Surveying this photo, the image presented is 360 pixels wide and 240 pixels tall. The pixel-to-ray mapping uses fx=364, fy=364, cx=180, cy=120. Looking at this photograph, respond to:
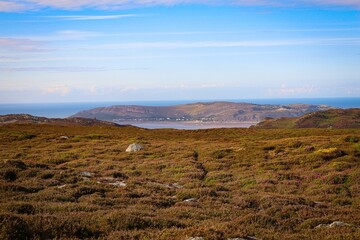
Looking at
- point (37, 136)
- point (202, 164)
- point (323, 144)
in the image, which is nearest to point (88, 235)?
point (202, 164)

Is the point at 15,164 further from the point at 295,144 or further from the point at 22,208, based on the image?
the point at 295,144

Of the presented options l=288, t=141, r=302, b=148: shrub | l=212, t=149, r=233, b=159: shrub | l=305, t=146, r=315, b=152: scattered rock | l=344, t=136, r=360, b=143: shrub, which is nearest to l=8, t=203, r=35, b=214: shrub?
l=212, t=149, r=233, b=159: shrub

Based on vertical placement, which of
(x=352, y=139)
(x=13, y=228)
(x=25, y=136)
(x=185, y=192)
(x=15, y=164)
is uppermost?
(x=13, y=228)

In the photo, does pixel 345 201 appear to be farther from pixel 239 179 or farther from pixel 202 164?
pixel 202 164

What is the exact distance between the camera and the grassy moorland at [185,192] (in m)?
11.8

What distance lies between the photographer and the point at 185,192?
71.3ft

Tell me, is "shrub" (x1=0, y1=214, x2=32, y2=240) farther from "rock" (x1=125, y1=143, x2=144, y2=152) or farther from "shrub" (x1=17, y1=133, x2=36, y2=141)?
"shrub" (x1=17, y1=133, x2=36, y2=141)

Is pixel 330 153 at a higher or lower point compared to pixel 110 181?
higher

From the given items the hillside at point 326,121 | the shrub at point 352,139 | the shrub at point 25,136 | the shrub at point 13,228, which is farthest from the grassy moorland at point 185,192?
the hillside at point 326,121

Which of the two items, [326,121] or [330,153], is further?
[326,121]

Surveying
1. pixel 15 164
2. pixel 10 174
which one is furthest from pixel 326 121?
pixel 10 174

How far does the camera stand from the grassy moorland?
11768 mm

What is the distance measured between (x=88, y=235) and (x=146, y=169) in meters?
23.8

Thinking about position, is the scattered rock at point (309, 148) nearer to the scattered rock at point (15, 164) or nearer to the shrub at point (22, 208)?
the scattered rock at point (15, 164)
